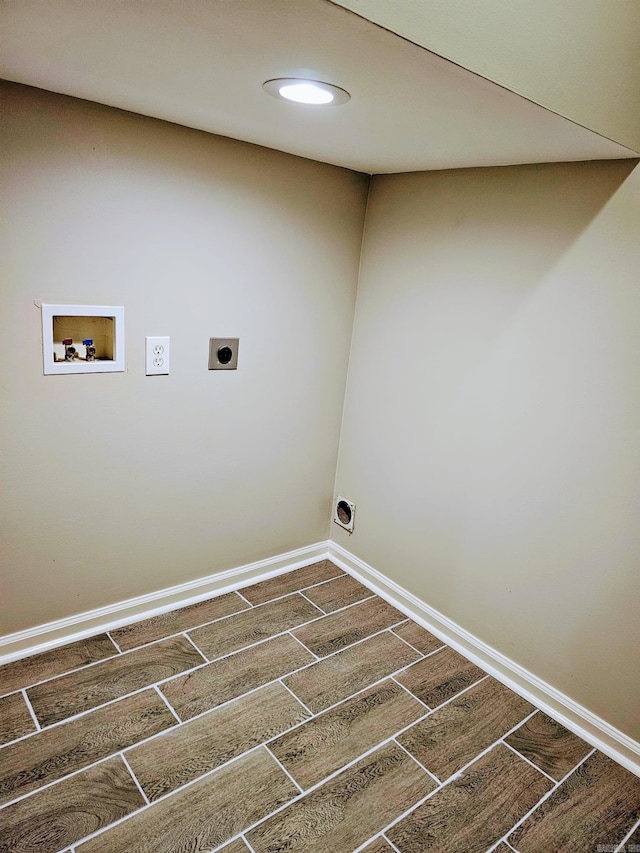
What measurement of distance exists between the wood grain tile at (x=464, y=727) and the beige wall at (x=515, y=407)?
0.15 metres

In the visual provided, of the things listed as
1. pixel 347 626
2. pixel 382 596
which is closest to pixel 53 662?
pixel 347 626

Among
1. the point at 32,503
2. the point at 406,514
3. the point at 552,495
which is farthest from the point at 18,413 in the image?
the point at 552,495

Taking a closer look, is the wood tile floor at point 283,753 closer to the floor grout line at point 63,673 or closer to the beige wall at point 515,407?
the floor grout line at point 63,673

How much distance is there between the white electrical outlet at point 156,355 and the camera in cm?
207

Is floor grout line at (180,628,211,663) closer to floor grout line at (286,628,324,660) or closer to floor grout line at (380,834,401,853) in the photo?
floor grout line at (286,628,324,660)

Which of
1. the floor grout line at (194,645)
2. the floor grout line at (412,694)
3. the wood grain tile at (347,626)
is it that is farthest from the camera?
the wood grain tile at (347,626)

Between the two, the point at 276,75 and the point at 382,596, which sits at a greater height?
the point at 276,75

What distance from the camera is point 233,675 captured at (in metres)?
2.07

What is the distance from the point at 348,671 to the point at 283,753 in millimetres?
431

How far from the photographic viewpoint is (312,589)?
2631 mm

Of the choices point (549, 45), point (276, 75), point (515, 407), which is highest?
point (549, 45)

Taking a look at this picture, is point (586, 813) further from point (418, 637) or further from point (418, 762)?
point (418, 637)

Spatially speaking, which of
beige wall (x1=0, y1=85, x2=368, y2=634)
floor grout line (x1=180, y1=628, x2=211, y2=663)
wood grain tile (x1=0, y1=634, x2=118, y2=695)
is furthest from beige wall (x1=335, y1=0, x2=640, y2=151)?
wood grain tile (x1=0, y1=634, x2=118, y2=695)

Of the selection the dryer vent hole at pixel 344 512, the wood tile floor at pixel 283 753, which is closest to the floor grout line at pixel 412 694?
the wood tile floor at pixel 283 753
